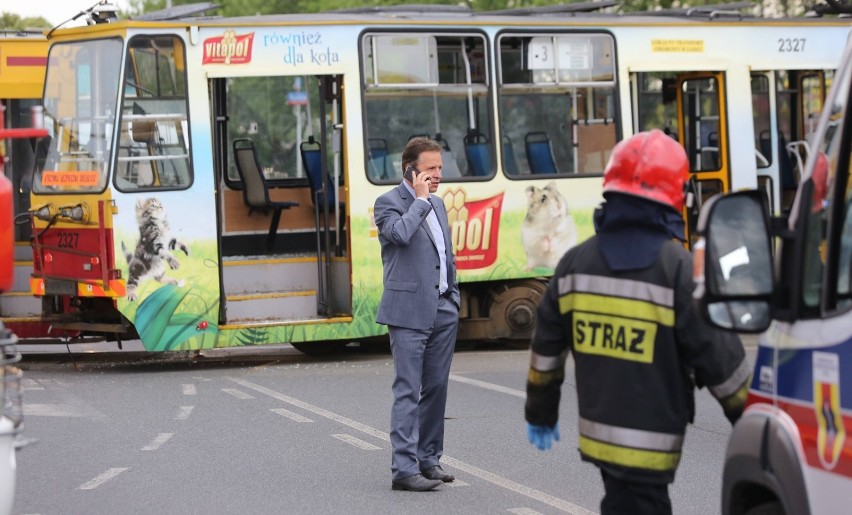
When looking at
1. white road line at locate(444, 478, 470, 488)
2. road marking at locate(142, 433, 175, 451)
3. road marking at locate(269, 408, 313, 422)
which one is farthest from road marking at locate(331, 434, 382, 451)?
white road line at locate(444, 478, 470, 488)

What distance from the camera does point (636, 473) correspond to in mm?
4191

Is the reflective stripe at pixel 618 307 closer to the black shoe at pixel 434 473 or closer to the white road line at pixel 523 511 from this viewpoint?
the white road line at pixel 523 511

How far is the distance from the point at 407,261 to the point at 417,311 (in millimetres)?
280

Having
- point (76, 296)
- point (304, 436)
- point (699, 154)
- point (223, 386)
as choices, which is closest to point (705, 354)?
point (304, 436)

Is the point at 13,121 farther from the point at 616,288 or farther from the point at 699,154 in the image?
the point at 616,288

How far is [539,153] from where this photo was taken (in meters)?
14.9

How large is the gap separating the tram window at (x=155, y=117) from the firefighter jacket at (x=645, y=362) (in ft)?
31.7

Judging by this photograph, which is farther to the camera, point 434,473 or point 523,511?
point 434,473

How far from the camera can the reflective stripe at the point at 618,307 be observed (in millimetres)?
4168

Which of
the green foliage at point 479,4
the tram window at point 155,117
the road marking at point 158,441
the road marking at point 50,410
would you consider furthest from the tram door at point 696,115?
the green foliage at point 479,4

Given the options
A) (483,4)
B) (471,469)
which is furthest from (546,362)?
(483,4)

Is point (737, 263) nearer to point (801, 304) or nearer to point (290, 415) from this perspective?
point (801, 304)

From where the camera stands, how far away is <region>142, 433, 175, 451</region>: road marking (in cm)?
933

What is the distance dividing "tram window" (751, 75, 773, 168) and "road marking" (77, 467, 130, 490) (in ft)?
31.1
